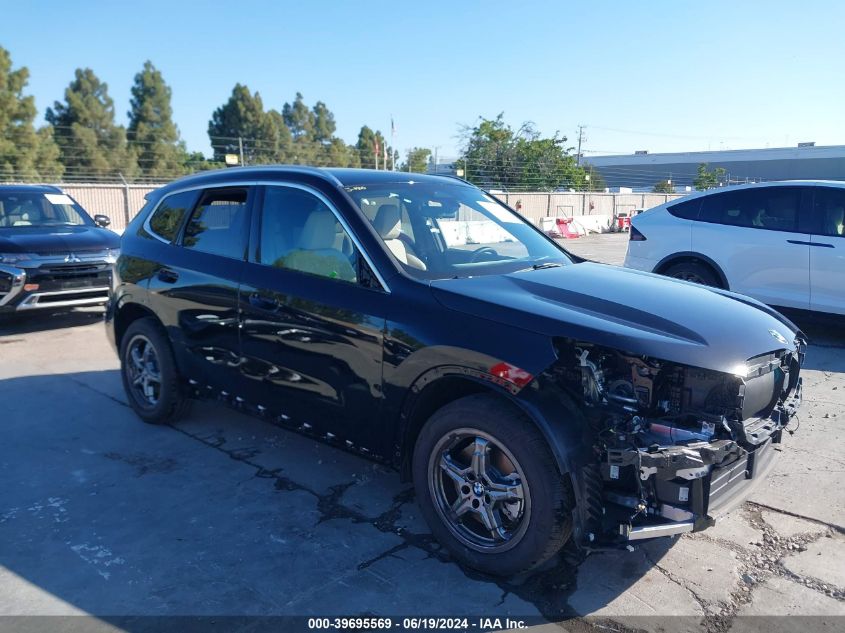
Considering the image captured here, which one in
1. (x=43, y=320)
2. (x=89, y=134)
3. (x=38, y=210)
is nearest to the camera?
(x=43, y=320)

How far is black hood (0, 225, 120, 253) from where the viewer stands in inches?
329

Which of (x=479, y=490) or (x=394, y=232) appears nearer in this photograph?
(x=479, y=490)

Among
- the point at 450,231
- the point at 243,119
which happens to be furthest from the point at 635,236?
the point at 243,119

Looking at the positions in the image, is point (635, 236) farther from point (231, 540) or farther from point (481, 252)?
point (231, 540)

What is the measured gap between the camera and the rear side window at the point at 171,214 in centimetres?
505

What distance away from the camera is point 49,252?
8.48 metres

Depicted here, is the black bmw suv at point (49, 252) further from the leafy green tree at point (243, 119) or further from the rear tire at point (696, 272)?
the leafy green tree at point (243, 119)

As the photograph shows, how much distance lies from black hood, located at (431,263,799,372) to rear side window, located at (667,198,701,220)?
4.90 metres

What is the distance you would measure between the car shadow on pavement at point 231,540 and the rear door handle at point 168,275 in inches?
46.0

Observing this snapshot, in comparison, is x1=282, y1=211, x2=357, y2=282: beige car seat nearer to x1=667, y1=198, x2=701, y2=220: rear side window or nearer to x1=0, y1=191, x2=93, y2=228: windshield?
x1=667, y1=198, x2=701, y2=220: rear side window

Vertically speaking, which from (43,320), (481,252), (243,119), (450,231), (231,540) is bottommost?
(231,540)

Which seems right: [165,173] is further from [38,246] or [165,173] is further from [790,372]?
[790,372]

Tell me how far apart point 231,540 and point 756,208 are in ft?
23.3

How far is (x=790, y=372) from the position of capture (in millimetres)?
3598
